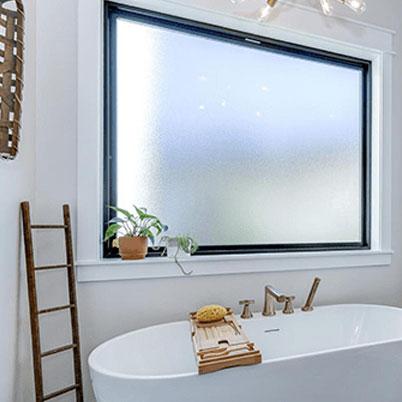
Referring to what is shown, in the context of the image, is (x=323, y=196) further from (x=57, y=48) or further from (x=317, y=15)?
(x=57, y=48)

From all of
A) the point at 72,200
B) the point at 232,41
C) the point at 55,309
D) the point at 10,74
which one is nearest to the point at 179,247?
the point at 72,200

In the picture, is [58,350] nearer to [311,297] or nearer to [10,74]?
[10,74]

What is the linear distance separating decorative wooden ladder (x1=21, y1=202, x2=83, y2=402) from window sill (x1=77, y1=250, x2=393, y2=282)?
0.13 m

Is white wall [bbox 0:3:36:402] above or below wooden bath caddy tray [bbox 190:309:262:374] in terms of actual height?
above

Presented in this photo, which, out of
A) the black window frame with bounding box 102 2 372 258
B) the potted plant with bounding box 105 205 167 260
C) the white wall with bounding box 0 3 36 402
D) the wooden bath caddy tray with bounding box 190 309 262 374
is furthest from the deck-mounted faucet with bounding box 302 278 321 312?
the white wall with bounding box 0 3 36 402

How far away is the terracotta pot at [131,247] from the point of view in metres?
2.04

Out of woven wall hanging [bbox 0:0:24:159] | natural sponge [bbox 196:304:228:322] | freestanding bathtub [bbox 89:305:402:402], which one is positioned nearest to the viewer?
woven wall hanging [bbox 0:0:24:159]

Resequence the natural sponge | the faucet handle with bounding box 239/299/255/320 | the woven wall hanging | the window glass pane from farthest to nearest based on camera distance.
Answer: the window glass pane
the faucet handle with bounding box 239/299/255/320
the natural sponge
the woven wall hanging

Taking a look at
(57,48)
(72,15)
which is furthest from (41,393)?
(72,15)

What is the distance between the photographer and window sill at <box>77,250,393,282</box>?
1.97 metres

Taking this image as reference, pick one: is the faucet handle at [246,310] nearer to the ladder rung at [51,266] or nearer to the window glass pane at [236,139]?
the window glass pane at [236,139]

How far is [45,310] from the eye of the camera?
171cm

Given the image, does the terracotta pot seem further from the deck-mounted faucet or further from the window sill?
the deck-mounted faucet

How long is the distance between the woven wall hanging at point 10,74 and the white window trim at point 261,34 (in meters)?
0.59
